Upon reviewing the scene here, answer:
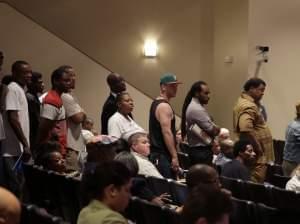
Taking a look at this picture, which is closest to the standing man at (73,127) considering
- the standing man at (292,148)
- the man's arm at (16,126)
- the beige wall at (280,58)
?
the man's arm at (16,126)

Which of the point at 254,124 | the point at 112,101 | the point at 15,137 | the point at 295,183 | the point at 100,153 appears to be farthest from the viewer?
the point at 254,124

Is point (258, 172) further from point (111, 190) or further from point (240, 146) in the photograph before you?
point (111, 190)

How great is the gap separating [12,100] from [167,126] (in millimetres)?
1341

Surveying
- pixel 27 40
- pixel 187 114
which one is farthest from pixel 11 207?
pixel 27 40

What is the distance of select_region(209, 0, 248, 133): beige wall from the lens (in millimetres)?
8781

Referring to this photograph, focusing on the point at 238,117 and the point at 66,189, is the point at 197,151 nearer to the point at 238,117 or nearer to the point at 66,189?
the point at 238,117

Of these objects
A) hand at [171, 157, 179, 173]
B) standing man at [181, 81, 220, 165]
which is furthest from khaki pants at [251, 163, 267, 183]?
hand at [171, 157, 179, 173]

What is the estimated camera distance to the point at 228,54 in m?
9.14

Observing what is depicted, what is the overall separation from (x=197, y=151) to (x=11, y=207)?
3.96 meters

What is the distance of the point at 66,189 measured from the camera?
14.1 ft

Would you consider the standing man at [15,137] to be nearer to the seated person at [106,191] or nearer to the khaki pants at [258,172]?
the khaki pants at [258,172]

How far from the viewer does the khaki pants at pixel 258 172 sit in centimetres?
567

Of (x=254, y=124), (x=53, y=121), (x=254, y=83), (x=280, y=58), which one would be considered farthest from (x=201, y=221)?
(x=280, y=58)

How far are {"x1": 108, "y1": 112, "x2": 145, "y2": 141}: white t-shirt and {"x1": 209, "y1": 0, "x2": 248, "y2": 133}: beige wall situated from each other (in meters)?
3.69
